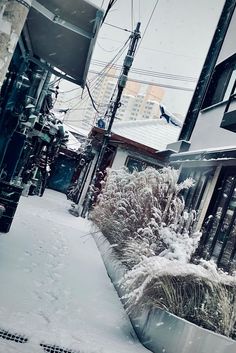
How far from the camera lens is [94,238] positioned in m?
9.31

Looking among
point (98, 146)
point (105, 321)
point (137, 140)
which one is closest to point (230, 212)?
point (105, 321)

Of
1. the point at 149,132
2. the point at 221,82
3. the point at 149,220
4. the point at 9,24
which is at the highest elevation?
the point at 221,82

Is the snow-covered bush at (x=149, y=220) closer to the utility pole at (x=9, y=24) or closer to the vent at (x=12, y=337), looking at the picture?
the vent at (x=12, y=337)

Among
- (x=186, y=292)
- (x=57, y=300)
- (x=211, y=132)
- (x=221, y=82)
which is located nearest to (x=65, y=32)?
(x=57, y=300)

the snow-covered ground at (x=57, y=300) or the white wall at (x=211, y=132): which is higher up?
the white wall at (x=211, y=132)

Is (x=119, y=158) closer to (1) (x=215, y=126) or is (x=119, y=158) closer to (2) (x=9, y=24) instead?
(1) (x=215, y=126)

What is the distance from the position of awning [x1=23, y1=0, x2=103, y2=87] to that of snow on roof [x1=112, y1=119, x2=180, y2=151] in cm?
971

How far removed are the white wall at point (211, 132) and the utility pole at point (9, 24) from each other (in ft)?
18.4

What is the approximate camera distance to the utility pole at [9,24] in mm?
2164

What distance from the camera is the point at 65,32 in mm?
5359

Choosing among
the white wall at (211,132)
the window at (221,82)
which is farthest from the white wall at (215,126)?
the window at (221,82)

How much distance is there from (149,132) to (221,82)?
8915 mm

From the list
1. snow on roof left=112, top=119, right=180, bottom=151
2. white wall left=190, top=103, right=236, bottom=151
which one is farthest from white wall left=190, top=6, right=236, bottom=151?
snow on roof left=112, top=119, right=180, bottom=151

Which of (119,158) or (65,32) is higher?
(65,32)
